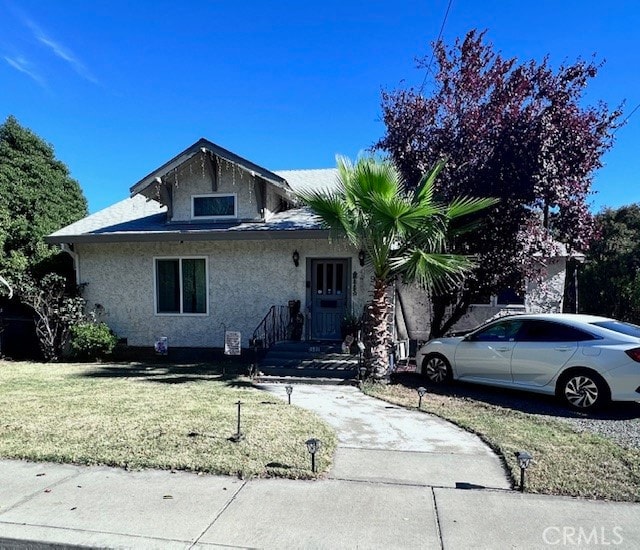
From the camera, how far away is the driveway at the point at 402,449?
172 inches

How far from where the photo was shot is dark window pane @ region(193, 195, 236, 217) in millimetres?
11859

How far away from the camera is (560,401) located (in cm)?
718

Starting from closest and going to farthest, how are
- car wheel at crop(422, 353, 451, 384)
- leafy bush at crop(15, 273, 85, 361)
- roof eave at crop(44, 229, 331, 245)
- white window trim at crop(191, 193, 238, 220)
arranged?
car wheel at crop(422, 353, 451, 384), roof eave at crop(44, 229, 331, 245), leafy bush at crop(15, 273, 85, 361), white window trim at crop(191, 193, 238, 220)

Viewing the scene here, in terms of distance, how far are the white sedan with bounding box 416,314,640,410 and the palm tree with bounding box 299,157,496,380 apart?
1.32 m

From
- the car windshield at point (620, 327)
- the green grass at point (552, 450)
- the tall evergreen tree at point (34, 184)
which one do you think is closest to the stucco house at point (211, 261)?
the green grass at point (552, 450)

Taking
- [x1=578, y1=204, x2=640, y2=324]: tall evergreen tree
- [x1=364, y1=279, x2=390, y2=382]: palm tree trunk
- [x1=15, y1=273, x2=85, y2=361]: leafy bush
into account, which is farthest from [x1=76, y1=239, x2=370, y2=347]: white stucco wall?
[x1=578, y1=204, x2=640, y2=324]: tall evergreen tree

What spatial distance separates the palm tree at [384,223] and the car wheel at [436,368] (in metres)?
0.92

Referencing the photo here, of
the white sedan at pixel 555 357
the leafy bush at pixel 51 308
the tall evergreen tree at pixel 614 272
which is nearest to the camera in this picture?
the white sedan at pixel 555 357

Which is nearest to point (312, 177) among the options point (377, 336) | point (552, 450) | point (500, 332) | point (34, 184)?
point (377, 336)

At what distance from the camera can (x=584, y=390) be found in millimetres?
6777

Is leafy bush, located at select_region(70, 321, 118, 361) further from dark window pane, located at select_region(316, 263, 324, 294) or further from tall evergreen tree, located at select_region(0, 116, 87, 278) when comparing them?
tall evergreen tree, located at select_region(0, 116, 87, 278)

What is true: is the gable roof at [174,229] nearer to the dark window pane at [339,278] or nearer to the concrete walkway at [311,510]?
the dark window pane at [339,278]

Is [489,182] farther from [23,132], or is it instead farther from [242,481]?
[23,132]

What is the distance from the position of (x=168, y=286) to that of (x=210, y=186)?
2953 mm
